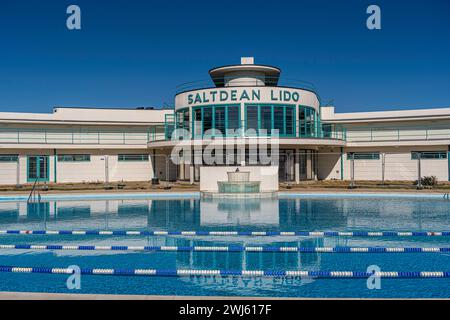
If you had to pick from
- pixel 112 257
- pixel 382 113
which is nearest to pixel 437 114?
pixel 382 113

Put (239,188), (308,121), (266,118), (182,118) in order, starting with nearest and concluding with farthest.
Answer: (239,188), (266,118), (308,121), (182,118)

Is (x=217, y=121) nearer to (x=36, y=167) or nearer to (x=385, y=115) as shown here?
(x=385, y=115)

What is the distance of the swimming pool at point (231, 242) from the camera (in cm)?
751

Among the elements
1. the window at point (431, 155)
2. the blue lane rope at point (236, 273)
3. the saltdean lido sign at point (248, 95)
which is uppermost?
the saltdean lido sign at point (248, 95)

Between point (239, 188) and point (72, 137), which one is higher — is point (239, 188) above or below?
below

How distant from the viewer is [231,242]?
37.0ft

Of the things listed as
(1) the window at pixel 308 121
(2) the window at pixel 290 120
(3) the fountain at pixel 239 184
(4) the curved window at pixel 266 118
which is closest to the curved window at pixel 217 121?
(4) the curved window at pixel 266 118

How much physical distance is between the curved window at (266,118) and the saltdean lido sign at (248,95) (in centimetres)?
50

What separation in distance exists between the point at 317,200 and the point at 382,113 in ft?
50.0

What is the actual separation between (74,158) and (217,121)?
12540mm

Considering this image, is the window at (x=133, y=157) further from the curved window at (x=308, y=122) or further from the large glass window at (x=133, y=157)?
the curved window at (x=308, y=122)

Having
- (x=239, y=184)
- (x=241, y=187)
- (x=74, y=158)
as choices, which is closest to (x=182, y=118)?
(x=74, y=158)

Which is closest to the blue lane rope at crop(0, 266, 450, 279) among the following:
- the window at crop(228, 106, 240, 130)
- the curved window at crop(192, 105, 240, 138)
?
the curved window at crop(192, 105, 240, 138)

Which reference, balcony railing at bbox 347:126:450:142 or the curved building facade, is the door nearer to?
the curved building facade
